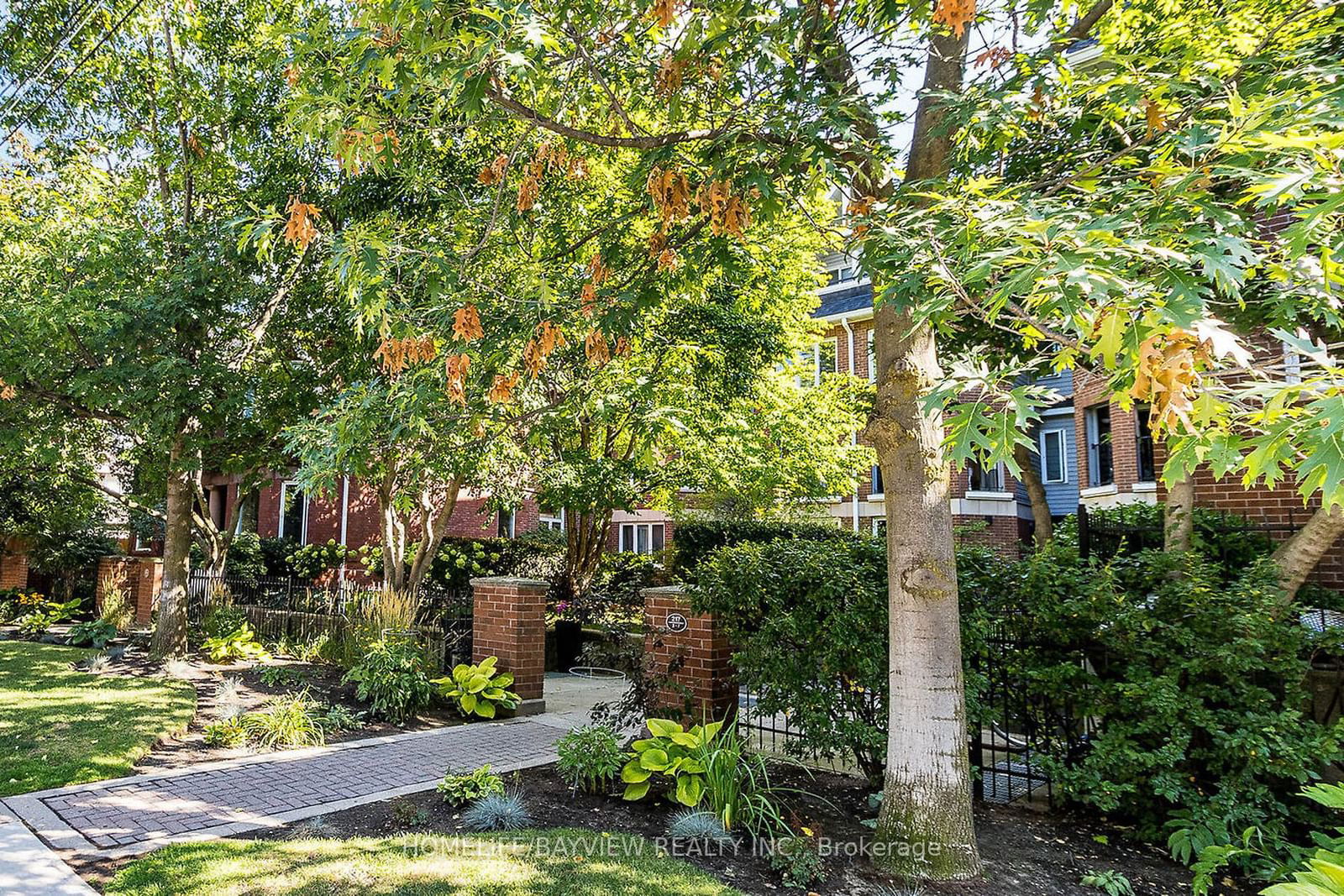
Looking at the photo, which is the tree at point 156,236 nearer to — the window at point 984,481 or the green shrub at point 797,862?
the green shrub at point 797,862

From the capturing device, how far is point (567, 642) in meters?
13.7

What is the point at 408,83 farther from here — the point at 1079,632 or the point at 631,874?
the point at 1079,632

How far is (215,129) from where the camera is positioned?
37.2ft

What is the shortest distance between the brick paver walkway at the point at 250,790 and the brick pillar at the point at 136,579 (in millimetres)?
10397

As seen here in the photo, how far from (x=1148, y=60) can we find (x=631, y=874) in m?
5.40

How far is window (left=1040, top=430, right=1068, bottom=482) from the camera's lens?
1049 inches

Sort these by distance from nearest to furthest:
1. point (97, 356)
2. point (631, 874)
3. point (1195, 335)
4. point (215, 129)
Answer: point (1195, 335) → point (631, 874) → point (97, 356) → point (215, 129)

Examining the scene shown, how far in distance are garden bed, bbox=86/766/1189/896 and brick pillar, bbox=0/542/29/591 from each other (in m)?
18.9

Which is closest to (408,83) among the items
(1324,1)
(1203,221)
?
→ (1203,221)

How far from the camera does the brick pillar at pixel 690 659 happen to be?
660 centimetres

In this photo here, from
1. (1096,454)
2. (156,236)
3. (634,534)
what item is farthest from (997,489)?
(156,236)

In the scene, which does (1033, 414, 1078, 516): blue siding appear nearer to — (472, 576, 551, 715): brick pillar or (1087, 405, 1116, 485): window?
(1087, 405, 1116, 485): window

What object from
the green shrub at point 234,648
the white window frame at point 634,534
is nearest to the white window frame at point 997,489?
the white window frame at point 634,534

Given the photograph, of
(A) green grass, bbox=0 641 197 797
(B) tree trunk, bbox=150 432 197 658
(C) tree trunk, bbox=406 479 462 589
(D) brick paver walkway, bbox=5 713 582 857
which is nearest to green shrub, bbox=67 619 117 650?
(A) green grass, bbox=0 641 197 797
